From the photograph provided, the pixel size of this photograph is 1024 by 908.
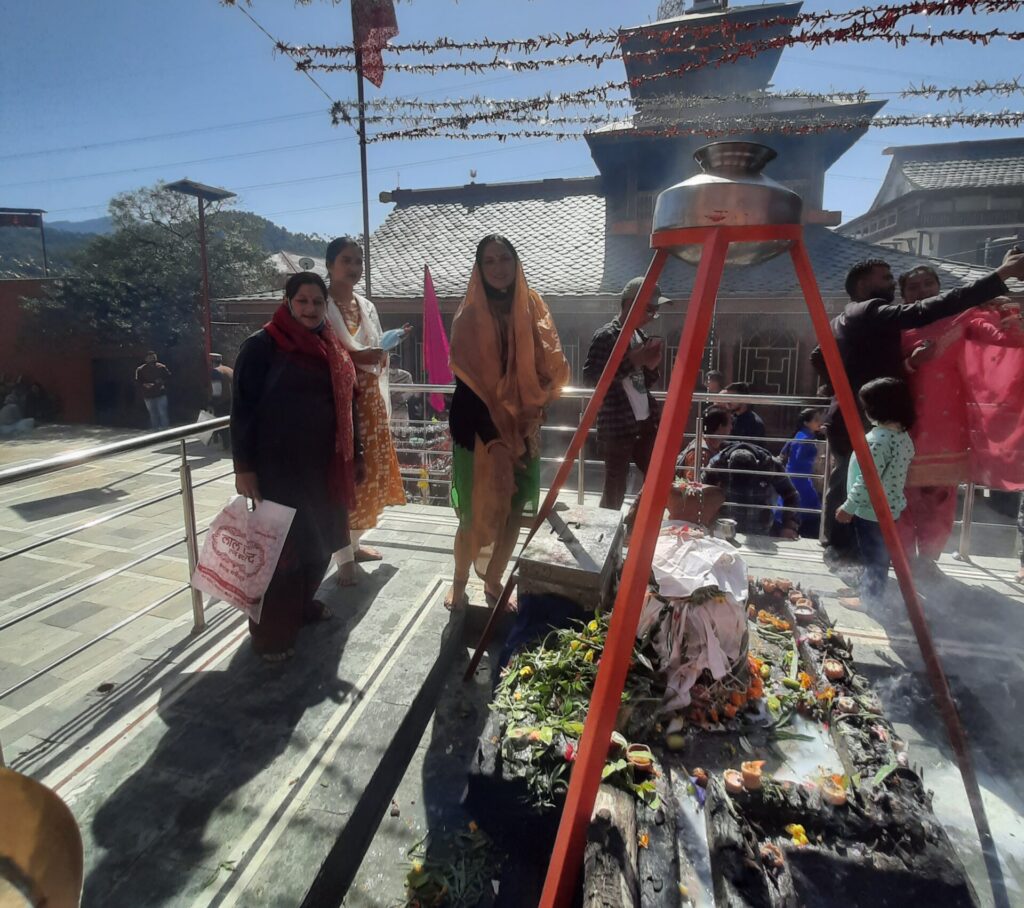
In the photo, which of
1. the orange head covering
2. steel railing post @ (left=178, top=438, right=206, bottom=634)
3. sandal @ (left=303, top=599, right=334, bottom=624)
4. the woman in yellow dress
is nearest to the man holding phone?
the orange head covering

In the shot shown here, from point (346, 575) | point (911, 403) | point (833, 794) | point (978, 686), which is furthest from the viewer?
point (346, 575)

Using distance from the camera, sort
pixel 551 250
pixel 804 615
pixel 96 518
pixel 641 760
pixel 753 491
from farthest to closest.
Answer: pixel 551 250
pixel 753 491
pixel 804 615
pixel 96 518
pixel 641 760

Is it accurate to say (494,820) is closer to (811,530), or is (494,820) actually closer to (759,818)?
(759,818)

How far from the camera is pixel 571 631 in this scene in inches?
101

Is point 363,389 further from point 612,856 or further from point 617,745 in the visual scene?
point 612,856

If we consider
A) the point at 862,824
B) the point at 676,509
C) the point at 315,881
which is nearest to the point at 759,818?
the point at 862,824

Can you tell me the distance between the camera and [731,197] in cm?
161

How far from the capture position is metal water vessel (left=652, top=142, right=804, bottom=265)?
1.61m

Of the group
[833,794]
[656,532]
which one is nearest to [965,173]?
[833,794]

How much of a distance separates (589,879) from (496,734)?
0.62 metres

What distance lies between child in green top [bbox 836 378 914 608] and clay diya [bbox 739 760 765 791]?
1.75 metres

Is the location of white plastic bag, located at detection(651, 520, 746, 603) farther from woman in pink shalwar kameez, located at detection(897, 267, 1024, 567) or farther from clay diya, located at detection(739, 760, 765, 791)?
woman in pink shalwar kameez, located at detection(897, 267, 1024, 567)

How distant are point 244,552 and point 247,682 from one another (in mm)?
604

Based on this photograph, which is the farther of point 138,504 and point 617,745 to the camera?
point 138,504
